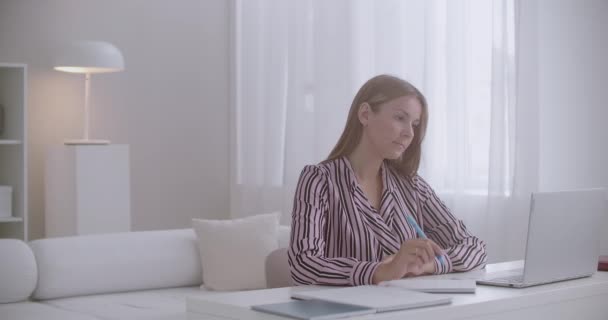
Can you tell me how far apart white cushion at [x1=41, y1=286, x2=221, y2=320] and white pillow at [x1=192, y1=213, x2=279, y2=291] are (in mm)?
176

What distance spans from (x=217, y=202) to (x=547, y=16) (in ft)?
11.0

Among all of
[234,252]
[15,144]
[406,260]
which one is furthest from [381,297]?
[15,144]

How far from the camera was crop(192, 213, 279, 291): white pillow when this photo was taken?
416 centimetres

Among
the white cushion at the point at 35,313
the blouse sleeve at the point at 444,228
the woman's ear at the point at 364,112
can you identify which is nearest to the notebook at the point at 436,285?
the blouse sleeve at the point at 444,228

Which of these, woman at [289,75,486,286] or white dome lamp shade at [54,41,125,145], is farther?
white dome lamp shade at [54,41,125,145]

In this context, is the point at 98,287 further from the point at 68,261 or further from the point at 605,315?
the point at 605,315

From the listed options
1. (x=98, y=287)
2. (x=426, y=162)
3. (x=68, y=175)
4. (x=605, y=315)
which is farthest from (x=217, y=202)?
(x=605, y=315)

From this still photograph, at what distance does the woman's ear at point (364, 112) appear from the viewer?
2510 mm

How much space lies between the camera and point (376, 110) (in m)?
2.49

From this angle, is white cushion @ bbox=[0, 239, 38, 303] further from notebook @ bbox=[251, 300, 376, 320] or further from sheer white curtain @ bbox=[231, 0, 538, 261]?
sheer white curtain @ bbox=[231, 0, 538, 261]

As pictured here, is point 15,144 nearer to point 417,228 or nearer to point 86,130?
point 86,130

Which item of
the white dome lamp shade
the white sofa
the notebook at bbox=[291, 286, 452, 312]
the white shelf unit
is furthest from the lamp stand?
the notebook at bbox=[291, 286, 452, 312]

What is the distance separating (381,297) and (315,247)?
0.58 metres

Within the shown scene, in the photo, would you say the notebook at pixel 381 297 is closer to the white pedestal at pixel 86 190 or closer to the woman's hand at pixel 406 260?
the woman's hand at pixel 406 260
